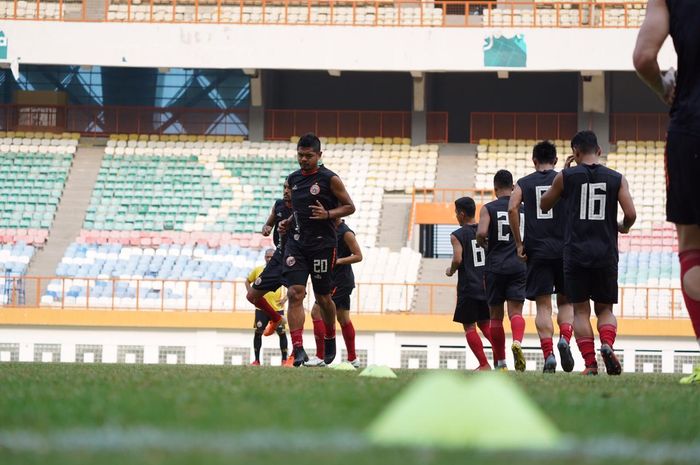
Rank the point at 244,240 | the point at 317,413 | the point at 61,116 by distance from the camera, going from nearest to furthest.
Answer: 1. the point at 317,413
2. the point at 244,240
3. the point at 61,116

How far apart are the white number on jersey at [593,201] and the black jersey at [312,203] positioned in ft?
8.04

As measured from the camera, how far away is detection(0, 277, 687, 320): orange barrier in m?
23.9

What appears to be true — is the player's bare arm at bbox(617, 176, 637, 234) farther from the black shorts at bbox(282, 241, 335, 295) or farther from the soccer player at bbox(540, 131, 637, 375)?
the black shorts at bbox(282, 241, 335, 295)

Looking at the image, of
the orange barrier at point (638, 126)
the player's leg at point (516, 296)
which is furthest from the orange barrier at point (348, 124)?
the player's leg at point (516, 296)

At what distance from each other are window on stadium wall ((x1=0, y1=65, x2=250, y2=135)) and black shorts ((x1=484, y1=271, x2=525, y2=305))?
2223cm

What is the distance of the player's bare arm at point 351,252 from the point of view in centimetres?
1313

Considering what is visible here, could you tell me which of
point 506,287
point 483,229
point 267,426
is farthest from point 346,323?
point 267,426

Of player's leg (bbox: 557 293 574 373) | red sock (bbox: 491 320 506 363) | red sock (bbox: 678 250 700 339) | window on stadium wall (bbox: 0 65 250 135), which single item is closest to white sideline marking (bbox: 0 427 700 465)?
red sock (bbox: 678 250 700 339)

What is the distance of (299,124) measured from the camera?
34062 mm

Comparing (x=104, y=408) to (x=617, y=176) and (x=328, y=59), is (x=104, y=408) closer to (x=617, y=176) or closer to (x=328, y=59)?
(x=617, y=176)

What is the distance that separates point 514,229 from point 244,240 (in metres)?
17.7

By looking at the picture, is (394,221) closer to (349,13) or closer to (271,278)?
(349,13)

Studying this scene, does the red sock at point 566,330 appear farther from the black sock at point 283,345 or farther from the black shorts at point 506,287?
the black sock at point 283,345

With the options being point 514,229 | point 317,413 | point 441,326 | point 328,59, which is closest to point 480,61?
point 328,59
